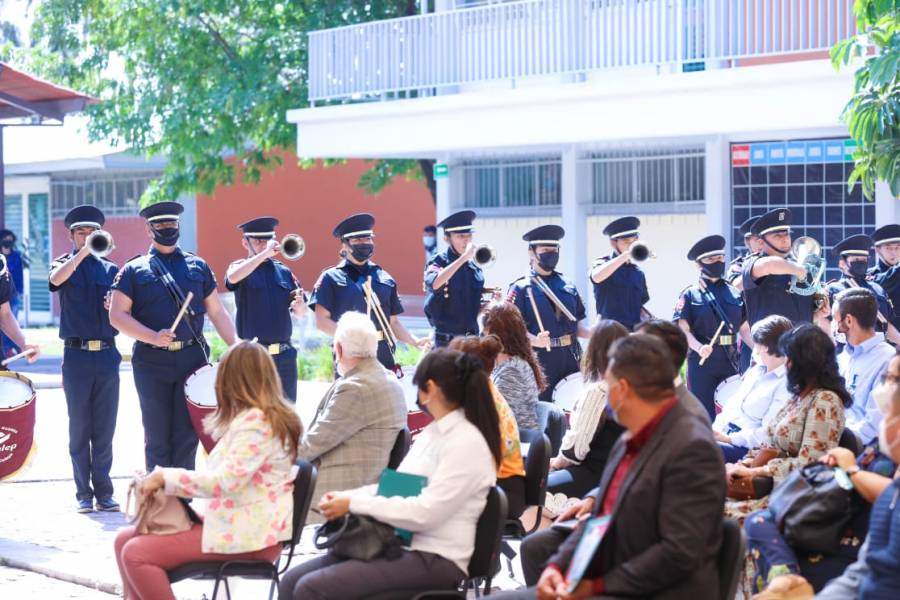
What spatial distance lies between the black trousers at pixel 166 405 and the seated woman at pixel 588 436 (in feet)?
9.85

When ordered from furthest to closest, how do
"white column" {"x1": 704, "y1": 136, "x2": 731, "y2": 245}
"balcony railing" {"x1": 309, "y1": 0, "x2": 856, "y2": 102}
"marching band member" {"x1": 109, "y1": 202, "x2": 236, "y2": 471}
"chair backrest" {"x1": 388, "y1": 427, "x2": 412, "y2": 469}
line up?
"white column" {"x1": 704, "y1": 136, "x2": 731, "y2": 245} → "balcony railing" {"x1": 309, "y1": 0, "x2": 856, "y2": 102} → "marching band member" {"x1": 109, "y1": 202, "x2": 236, "y2": 471} → "chair backrest" {"x1": 388, "y1": 427, "x2": 412, "y2": 469}

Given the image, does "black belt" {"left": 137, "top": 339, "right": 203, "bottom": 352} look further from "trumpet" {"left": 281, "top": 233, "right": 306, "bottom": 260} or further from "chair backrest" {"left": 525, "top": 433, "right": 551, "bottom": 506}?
"chair backrest" {"left": 525, "top": 433, "right": 551, "bottom": 506}

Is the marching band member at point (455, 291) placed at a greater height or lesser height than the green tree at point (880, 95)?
lesser

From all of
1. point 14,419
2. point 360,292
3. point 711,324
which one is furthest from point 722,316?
point 14,419

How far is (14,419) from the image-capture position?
33.1 feet

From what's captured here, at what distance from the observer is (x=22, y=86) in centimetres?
1122

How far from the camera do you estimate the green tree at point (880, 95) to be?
8.57 m

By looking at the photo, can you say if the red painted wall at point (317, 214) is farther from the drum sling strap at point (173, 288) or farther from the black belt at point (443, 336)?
the drum sling strap at point (173, 288)

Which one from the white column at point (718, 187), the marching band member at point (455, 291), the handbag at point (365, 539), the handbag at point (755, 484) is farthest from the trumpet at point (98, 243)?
the white column at point (718, 187)

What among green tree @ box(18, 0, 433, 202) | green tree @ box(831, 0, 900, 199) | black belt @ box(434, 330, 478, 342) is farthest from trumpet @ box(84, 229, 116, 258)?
green tree @ box(18, 0, 433, 202)

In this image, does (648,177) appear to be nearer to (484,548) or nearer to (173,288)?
(173,288)

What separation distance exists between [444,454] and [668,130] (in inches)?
498

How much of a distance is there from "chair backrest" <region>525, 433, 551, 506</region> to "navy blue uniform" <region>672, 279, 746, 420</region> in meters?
4.27

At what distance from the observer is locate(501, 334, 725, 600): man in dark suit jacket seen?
5.04m
